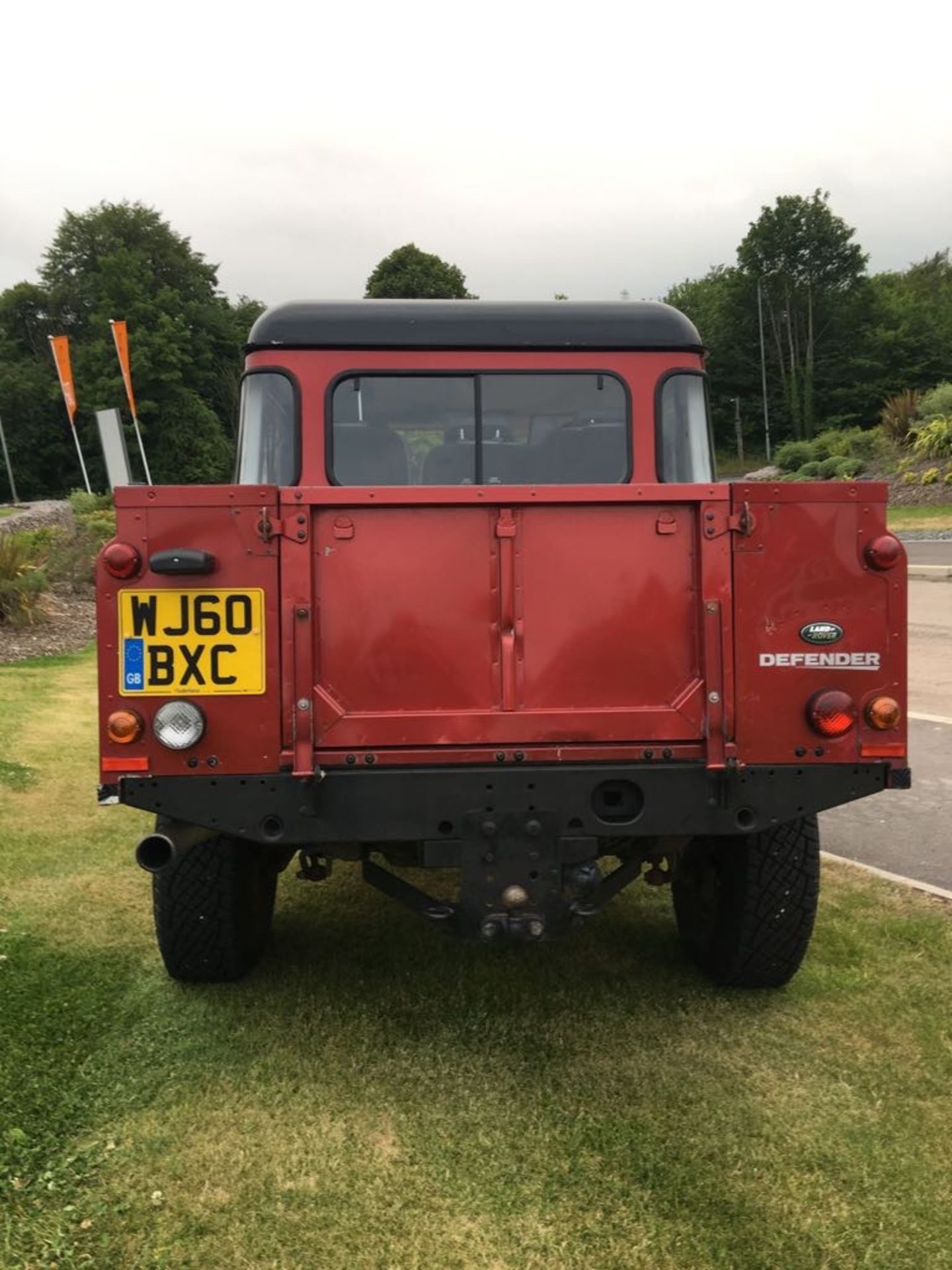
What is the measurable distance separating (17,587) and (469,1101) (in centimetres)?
1168

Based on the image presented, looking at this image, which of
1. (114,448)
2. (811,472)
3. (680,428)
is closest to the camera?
(680,428)

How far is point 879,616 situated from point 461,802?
4.63 feet

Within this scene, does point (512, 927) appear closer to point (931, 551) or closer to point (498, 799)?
point (498, 799)

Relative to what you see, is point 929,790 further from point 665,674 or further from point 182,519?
point 182,519

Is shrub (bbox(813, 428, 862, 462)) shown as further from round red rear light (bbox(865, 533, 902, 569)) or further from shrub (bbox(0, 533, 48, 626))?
round red rear light (bbox(865, 533, 902, 569))

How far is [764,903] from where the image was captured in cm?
369

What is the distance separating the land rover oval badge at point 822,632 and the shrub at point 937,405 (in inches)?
1158

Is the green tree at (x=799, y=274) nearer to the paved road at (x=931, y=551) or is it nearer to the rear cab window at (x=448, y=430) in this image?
the paved road at (x=931, y=551)

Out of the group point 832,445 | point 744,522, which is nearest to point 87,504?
point 832,445

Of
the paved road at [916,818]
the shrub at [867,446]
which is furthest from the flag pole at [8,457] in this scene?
the paved road at [916,818]

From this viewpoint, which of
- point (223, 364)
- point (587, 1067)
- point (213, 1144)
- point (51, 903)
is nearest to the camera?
point (213, 1144)

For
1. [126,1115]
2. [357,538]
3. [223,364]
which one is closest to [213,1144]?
[126,1115]

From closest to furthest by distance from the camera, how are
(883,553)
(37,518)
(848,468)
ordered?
(883,553)
(37,518)
(848,468)

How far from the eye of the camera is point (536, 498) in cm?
313
